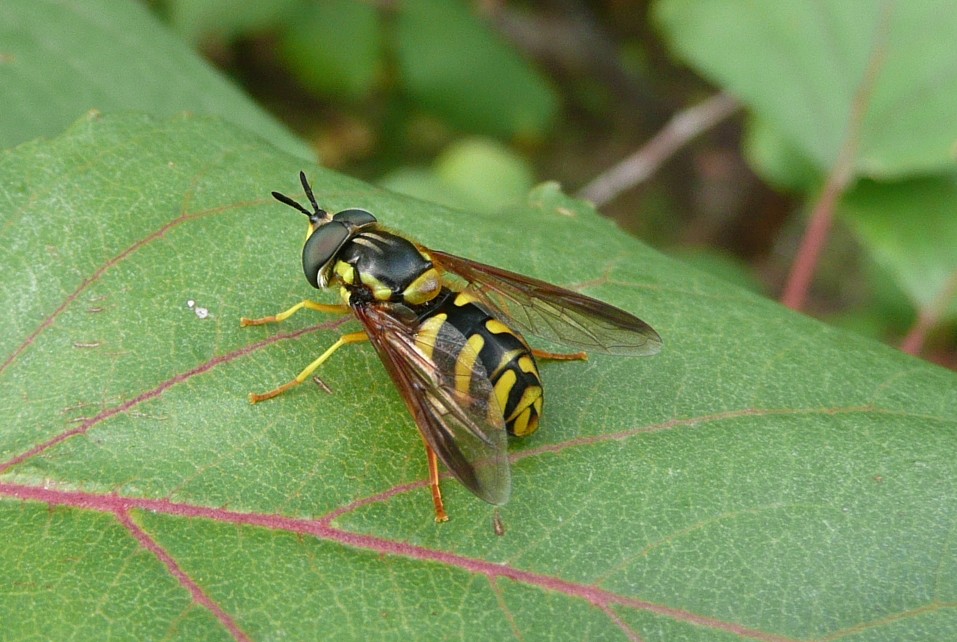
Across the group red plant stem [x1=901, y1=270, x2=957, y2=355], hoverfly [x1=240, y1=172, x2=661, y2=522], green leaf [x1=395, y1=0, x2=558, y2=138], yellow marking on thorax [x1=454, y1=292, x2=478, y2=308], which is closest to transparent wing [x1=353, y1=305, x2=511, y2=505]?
hoverfly [x1=240, y1=172, x2=661, y2=522]

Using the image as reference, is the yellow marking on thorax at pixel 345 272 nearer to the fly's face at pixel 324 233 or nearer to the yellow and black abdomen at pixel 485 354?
the fly's face at pixel 324 233

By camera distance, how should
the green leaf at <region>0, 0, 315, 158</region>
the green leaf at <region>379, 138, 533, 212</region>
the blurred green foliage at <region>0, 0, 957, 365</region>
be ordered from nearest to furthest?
the green leaf at <region>0, 0, 315, 158</region> < the blurred green foliage at <region>0, 0, 957, 365</region> < the green leaf at <region>379, 138, 533, 212</region>

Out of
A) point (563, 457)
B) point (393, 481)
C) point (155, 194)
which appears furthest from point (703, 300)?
point (155, 194)

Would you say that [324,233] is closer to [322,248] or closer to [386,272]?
[322,248]

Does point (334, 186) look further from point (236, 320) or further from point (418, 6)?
point (418, 6)

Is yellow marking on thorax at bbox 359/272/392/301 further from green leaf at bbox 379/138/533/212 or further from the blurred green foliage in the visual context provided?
green leaf at bbox 379/138/533/212
